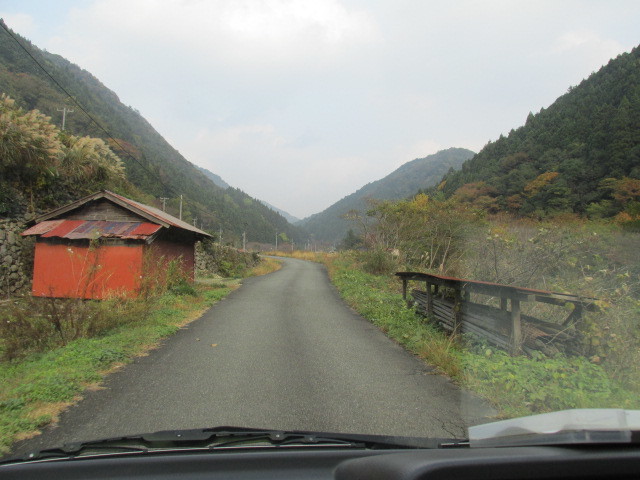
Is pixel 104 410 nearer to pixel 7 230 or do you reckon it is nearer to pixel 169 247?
A: pixel 169 247

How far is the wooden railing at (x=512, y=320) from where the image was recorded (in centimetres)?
535

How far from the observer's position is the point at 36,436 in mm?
3525

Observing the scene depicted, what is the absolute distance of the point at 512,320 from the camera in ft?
18.6

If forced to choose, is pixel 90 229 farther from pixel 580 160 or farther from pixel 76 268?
pixel 580 160

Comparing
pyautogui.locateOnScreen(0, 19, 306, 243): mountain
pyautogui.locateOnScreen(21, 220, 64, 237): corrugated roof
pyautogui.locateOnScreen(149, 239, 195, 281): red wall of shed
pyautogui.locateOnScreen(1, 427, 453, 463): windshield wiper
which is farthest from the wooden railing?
pyautogui.locateOnScreen(0, 19, 306, 243): mountain

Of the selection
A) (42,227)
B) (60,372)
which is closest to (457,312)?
(60,372)

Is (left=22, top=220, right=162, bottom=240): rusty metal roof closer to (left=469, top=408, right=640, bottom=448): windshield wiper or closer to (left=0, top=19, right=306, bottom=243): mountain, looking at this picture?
(left=0, top=19, right=306, bottom=243): mountain

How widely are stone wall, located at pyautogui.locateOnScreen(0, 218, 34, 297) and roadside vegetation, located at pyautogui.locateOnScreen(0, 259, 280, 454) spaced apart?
700 cm

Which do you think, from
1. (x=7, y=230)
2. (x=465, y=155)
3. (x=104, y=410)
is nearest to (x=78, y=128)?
(x=7, y=230)

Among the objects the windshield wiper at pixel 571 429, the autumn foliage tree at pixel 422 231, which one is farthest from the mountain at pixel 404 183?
the windshield wiper at pixel 571 429

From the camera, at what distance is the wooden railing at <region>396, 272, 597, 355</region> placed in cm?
535

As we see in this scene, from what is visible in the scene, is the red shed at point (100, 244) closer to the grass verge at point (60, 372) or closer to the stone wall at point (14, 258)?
the stone wall at point (14, 258)

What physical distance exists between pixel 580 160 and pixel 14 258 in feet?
136

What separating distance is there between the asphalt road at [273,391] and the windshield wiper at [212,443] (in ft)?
5.46
